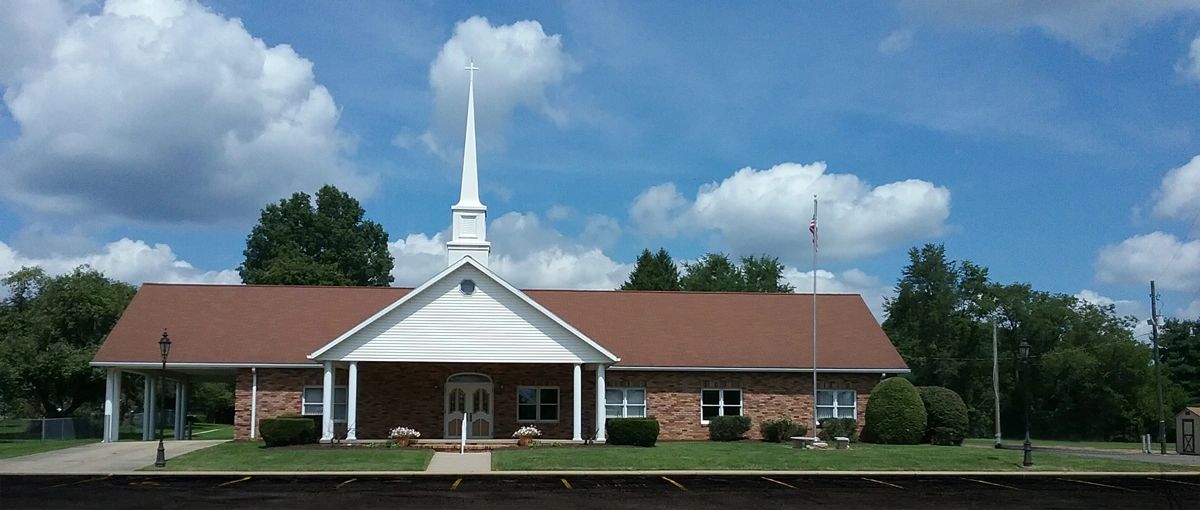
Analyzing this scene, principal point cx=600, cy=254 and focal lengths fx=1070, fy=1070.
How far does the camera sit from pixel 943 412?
37.8m

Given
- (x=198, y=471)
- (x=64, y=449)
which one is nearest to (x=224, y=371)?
(x=64, y=449)

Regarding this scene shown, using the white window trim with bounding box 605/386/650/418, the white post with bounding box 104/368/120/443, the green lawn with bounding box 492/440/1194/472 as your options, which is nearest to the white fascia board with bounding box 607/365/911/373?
the white window trim with bounding box 605/386/650/418

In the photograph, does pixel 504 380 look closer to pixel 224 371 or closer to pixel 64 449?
pixel 224 371

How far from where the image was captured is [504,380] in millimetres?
37625

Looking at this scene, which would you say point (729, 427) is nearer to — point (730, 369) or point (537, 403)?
point (730, 369)

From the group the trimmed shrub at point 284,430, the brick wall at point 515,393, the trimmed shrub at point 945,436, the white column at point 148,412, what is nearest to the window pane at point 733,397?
Result: the brick wall at point 515,393

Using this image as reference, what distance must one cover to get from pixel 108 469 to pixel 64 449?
8397 millimetres

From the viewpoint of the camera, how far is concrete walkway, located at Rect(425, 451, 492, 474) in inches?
1038

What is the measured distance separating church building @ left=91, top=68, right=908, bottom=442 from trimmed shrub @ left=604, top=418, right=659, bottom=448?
3.60ft

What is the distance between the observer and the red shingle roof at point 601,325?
37625 mm

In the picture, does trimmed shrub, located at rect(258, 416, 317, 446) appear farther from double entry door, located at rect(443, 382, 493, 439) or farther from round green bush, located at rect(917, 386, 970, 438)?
round green bush, located at rect(917, 386, 970, 438)

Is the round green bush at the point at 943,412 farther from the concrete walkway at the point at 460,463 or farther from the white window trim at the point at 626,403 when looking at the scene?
the concrete walkway at the point at 460,463

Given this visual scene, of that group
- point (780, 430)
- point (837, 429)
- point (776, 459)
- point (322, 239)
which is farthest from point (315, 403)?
point (322, 239)

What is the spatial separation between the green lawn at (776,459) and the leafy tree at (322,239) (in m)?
44.4
